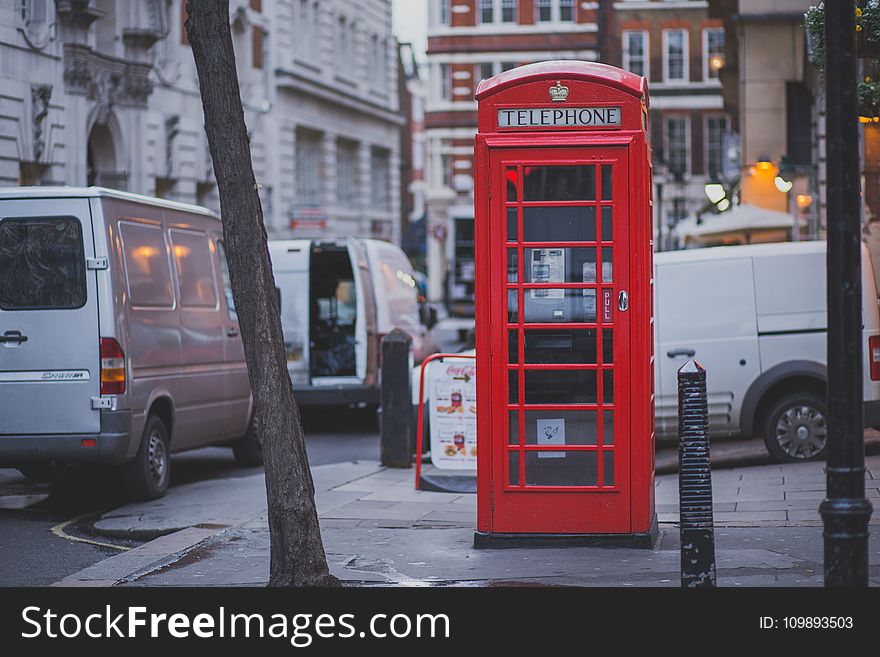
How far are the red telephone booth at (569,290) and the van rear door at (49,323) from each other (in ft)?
12.5

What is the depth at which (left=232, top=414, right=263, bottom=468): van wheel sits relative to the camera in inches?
574

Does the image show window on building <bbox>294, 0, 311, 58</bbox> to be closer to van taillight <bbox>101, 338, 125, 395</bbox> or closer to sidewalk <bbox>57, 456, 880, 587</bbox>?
sidewalk <bbox>57, 456, 880, 587</bbox>

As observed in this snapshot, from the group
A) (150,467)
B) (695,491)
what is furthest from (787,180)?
(695,491)

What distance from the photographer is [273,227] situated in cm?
4622

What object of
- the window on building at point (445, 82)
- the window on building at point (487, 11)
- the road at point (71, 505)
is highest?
the window on building at point (487, 11)

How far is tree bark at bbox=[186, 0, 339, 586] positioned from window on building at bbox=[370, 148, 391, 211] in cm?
5447

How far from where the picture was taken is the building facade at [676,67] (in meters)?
58.8

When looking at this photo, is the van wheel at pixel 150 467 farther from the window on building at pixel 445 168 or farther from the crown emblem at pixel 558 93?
the window on building at pixel 445 168

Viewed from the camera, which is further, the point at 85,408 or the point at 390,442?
the point at 390,442

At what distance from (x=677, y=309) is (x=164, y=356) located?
16.0 ft

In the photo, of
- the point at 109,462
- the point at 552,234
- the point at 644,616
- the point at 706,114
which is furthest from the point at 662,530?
the point at 706,114

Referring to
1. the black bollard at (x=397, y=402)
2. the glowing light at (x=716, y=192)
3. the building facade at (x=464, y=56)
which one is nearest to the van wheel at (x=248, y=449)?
the black bollard at (x=397, y=402)

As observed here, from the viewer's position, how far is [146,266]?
38.6 ft

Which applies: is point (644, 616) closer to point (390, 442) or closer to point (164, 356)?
point (164, 356)
